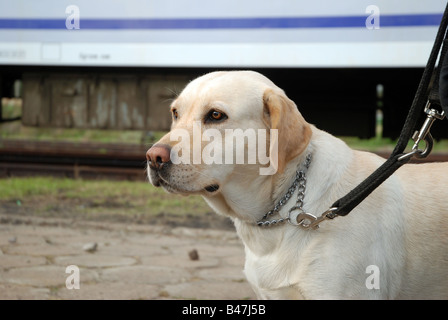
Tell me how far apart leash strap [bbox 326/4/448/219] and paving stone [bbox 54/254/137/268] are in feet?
7.69

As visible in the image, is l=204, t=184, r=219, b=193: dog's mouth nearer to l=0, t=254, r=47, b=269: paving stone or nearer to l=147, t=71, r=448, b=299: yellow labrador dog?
l=147, t=71, r=448, b=299: yellow labrador dog

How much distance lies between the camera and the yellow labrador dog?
7.64 feet

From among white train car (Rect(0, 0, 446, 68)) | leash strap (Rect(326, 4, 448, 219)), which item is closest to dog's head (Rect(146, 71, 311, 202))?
leash strap (Rect(326, 4, 448, 219))

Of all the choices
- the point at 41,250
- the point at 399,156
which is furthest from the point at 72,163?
the point at 399,156

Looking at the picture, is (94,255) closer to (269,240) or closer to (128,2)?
(269,240)

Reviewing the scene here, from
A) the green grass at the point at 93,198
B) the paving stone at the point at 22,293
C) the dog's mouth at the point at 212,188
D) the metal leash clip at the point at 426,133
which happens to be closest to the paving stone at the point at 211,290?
the paving stone at the point at 22,293

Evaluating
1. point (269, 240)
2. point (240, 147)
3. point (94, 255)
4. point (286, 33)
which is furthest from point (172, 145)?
point (286, 33)

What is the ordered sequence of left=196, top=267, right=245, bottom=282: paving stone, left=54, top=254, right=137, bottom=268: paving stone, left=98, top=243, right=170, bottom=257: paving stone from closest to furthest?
left=196, top=267, right=245, bottom=282: paving stone < left=54, top=254, right=137, bottom=268: paving stone < left=98, top=243, right=170, bottom=257: paving stone

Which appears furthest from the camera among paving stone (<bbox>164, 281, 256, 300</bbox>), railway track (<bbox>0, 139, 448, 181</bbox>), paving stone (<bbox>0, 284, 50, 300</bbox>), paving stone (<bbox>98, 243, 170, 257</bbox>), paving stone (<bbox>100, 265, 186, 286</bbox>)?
railway track (<bbox>0, 139, 448, 181</bbox>)

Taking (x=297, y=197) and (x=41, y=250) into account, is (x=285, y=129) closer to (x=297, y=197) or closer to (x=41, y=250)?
(x=297, y=197)

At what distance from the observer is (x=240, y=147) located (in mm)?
2455

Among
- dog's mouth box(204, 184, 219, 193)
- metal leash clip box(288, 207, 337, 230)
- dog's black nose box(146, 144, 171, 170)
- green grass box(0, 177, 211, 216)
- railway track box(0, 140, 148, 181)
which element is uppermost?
dog's black nose box(146, 144, 171, 170)

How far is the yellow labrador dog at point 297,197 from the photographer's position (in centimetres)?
233

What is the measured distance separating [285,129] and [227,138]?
0.85 ft
